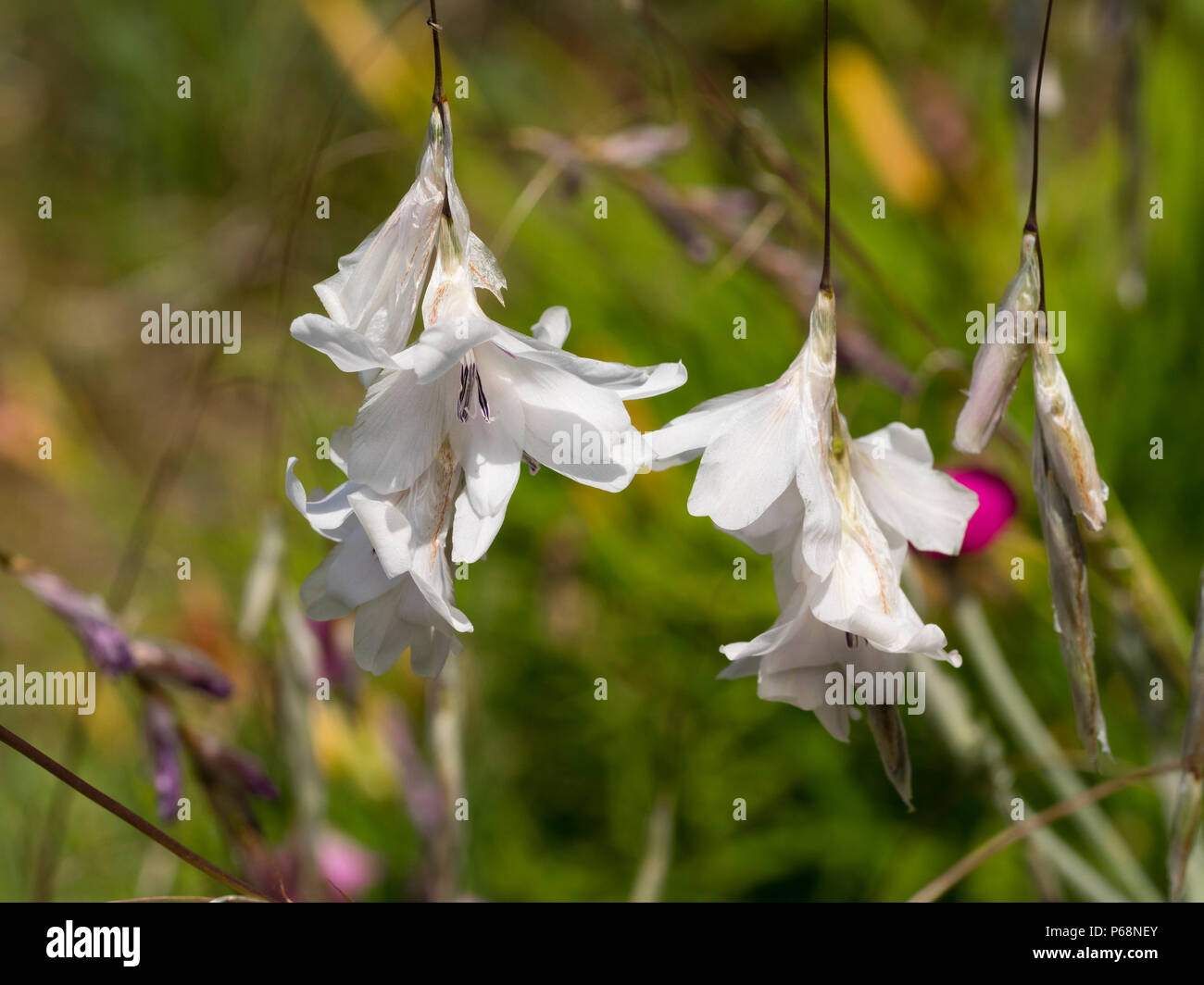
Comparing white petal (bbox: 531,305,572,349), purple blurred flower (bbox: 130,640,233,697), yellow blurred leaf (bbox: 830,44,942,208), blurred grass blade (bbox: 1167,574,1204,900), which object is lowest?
blurred grass blade (bbox: 1167,574,1204,900)

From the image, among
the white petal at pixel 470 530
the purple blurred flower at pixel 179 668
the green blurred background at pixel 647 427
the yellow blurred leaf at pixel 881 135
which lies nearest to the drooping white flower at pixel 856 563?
the white petal at pixel 470 530

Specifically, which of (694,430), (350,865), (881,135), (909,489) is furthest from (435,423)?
(881,135)

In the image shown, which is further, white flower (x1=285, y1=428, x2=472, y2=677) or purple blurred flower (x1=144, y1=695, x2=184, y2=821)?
purple blurred flower (x1=144, y1=695, x2=184, y2=821)

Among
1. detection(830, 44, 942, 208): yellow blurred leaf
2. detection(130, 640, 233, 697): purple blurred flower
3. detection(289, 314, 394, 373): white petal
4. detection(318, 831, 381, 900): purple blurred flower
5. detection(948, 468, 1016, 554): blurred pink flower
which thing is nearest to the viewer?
detection(289, 314, 394, 373): white petal

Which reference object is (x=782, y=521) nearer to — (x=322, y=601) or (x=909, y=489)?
(x=909, y=489)

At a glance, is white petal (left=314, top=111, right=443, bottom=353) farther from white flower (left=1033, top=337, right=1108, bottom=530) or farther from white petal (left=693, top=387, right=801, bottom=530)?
white flower (left=1033, top=337, right=1108, bottom=530)

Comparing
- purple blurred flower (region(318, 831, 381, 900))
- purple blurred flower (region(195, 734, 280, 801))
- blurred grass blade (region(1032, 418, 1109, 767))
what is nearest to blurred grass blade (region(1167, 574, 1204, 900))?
blurred grass blade (region(1032, 418, 1109, 767))

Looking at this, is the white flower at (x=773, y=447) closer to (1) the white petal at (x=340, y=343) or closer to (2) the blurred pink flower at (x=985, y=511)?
(1) the white petal at (x=340, y=343)
